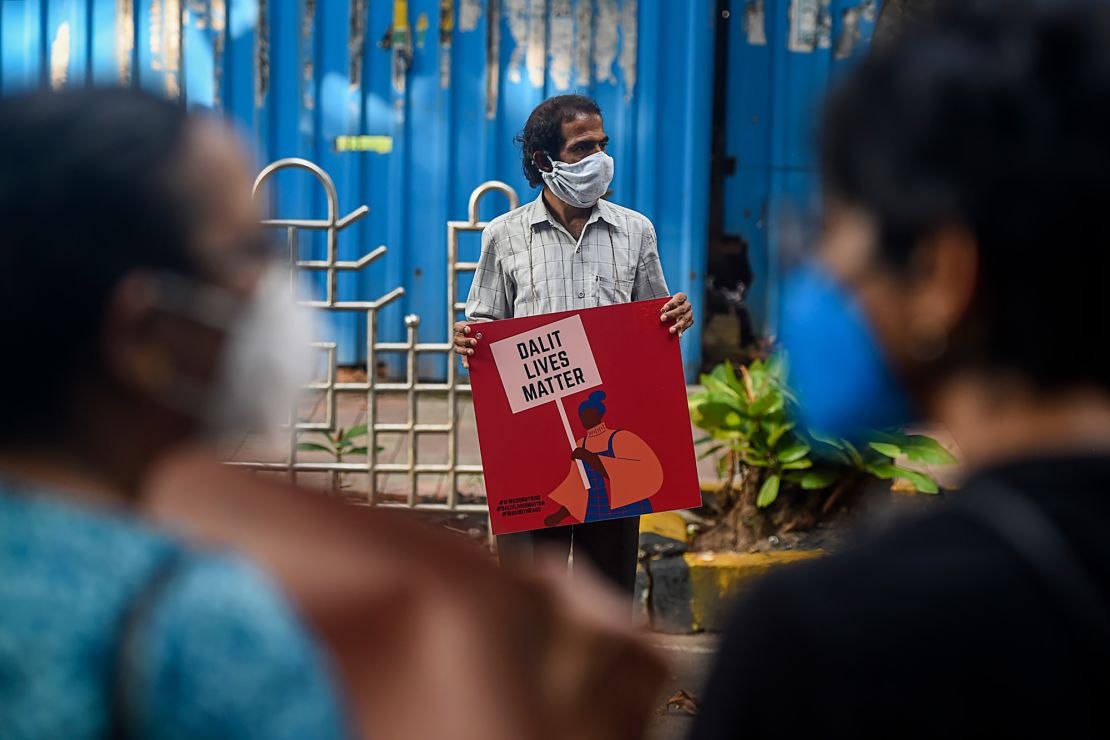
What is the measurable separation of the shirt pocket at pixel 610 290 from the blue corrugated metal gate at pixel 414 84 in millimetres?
3159

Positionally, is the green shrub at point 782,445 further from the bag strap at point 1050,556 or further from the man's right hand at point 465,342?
the bag strap at point 1050,556

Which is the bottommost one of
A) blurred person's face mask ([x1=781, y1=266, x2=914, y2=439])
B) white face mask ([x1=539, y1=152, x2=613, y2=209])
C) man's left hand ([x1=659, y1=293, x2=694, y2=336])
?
man's left hand ([x1=659, y1=293, x2=694, y2=336])

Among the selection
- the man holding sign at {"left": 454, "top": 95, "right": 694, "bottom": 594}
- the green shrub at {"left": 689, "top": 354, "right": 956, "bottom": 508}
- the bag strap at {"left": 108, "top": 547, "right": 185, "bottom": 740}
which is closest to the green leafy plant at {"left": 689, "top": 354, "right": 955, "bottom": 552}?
the green shrub at {"left": 689, "top": 354, "right": 956, "bottom": 508}

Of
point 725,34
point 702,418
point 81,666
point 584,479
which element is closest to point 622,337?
point 584,479

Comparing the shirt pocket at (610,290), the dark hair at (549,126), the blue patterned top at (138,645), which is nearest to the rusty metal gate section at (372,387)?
the dark hair at (549,126)

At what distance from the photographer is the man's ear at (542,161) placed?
13.1 ft

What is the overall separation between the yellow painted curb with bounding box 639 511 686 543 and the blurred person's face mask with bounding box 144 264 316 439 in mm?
3792

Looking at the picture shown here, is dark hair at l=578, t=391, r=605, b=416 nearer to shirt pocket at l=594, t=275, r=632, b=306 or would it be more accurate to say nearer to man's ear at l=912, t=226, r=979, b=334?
shirt pocket at l=594, t=275, r=632, b=306

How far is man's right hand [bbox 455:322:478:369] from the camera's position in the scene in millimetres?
3768

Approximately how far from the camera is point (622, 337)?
12.4 feet

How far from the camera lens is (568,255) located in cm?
393

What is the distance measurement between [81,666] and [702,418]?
4.36m

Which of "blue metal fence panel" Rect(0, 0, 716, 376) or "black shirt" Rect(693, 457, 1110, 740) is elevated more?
"blue metal fence panel" Rect(0, 0, 716, 376)

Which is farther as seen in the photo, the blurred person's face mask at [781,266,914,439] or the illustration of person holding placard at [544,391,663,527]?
the illustration of person holding placard at [544,391,663,527]
